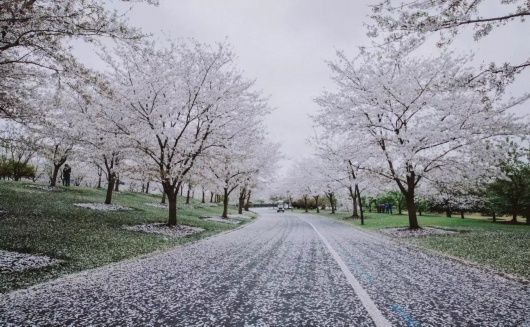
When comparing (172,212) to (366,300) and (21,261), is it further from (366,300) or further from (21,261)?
(366,300)

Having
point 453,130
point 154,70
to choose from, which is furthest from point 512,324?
point 154,70

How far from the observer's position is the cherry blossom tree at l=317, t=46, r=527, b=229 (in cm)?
1952

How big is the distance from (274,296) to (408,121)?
19454mm

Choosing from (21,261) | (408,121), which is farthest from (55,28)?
(408,121)

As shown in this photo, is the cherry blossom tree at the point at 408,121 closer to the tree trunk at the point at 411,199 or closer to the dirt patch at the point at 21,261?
the tree trunk at the point at 411,199

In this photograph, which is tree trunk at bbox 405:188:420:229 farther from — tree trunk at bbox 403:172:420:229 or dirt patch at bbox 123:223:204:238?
dirt patch at bbox 123:223:204:238

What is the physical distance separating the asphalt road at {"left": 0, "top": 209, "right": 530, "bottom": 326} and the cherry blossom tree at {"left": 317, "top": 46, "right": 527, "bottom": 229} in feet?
39.0

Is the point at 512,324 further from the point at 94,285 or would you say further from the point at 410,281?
the point at 94,285

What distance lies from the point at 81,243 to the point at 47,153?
5446 mm

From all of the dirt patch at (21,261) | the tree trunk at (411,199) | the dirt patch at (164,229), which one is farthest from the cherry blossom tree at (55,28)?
the tree trunk at (411,199)

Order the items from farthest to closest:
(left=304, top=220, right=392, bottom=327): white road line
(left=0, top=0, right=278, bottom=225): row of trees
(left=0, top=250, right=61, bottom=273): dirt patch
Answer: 1. (left=0, top=0, right=278, bottom=225): row of trees
2. (left=0, top=250, right=61, bottom=273): dirt patch
3. (left=304, top=220, right=392, bottom=327): white road line

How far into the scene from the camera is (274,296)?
613 cm

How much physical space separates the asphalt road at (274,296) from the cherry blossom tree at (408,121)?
1188 centimetres

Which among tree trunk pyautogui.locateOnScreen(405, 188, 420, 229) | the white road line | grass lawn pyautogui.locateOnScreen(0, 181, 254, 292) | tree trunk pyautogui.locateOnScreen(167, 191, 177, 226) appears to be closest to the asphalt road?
the white road line
